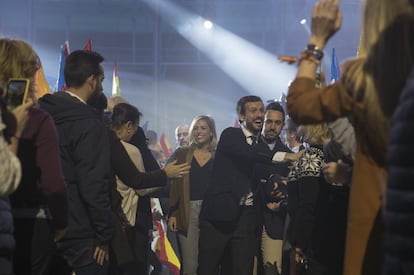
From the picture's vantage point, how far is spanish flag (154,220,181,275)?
32.6 ft

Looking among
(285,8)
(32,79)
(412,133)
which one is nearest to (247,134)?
(32,79)

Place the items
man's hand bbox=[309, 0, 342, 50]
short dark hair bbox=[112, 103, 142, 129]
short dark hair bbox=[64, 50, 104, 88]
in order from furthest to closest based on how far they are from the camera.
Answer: short dark hair bbox=[112, 103, 142, 129], short dark hair bbox=[64, 50, 104, 88], man's hand bbox=[309, 0, 342, 50]

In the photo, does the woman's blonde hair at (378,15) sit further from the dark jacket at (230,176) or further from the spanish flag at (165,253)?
the spanish flag at (165,253)

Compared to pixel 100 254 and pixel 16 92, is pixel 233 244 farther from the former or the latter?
pixel 16 92

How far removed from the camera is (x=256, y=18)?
24969 mm

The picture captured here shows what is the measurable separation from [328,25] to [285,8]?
68.8 feet

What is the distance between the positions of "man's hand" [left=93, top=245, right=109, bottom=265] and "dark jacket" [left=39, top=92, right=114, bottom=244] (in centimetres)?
4

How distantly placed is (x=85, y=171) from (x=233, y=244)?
118 inches

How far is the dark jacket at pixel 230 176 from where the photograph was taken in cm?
706

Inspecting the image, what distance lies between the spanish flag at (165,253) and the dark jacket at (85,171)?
5.43 m

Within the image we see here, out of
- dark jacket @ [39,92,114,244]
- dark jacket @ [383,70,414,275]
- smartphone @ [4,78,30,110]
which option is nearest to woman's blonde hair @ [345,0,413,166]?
dark jacket @ [383,70,414,275]

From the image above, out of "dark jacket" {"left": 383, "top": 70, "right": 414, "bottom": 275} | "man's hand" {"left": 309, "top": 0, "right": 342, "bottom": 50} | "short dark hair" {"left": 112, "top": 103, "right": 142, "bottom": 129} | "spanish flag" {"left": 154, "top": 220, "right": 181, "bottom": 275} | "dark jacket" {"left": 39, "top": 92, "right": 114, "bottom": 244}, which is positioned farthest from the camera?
"spanish flag" {"left": 154, "top": 220, "right": 181, "bottom": 275}

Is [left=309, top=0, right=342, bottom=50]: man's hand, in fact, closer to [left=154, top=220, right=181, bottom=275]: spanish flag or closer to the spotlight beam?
[left=154, top=220, right=181, bottom=275]: spanish flag

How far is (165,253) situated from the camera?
995 cm
